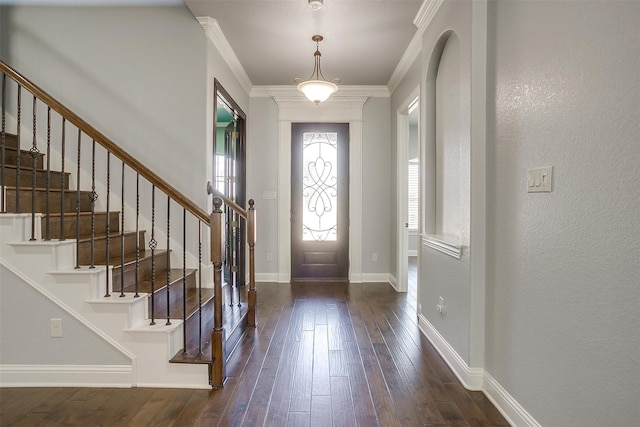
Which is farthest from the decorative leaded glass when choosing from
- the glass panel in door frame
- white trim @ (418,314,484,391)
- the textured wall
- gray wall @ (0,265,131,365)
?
gray wall @ (0,265,131,365)

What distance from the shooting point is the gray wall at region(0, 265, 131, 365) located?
221 centimetres

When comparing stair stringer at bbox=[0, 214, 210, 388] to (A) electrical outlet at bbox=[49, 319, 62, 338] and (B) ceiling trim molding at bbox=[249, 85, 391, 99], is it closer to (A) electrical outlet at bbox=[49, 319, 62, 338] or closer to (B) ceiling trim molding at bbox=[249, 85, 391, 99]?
(A) electrical outlet at bbox=[49, 319, 62, 338]

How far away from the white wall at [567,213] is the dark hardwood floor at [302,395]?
445 millimetres

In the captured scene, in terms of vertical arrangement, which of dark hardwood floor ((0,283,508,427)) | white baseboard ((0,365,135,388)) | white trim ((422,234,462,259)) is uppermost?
white trim ((422,234,462,259))

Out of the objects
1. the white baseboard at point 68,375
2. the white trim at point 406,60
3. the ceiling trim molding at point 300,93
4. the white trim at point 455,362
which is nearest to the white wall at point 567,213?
the white trim at point 455,362

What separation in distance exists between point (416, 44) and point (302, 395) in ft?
10.8

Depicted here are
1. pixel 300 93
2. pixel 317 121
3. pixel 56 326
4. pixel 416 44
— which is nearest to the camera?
pixel 56 326

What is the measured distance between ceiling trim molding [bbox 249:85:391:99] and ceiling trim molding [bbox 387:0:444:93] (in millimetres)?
165

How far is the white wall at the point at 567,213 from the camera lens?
122 cm

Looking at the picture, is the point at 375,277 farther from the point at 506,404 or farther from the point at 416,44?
the point at 506,404

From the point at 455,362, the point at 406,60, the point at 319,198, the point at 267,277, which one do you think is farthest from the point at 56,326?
the point at 406,60

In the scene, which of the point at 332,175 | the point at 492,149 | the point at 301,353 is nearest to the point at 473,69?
the point at 492,149

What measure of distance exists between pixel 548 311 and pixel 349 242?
3.60 m

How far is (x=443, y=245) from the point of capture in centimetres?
268
